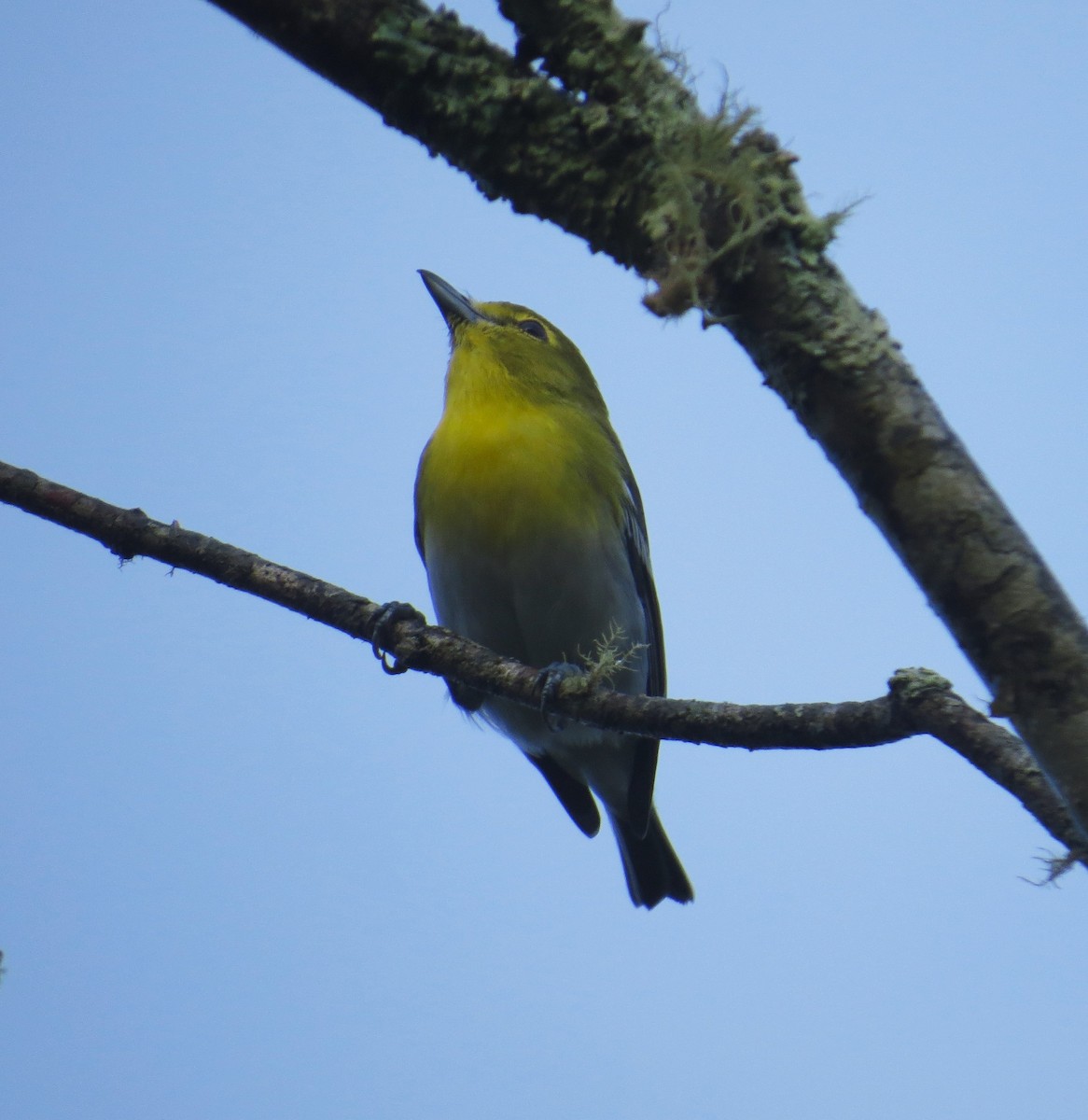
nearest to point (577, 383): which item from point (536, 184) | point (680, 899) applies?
point (680, 899)

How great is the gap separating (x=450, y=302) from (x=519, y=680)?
3.04 m

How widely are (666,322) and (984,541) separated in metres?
0.72

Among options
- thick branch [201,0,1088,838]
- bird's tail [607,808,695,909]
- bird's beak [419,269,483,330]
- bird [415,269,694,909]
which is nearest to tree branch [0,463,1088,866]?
thick branch [201,0,1088,838]

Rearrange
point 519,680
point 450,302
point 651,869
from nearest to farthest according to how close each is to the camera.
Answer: point 519,680 → point 450,302 → point 651,869

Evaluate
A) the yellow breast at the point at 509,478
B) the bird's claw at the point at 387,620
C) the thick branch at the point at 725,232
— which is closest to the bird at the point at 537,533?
the yellow breast at the point at 509,478

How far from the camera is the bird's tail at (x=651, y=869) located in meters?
6.48

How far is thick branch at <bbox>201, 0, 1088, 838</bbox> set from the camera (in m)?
1.95

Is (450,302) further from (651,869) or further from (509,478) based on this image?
(651,869)

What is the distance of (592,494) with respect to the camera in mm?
5426

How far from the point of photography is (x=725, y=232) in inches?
86.6

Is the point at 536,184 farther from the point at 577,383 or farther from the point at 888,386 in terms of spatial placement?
the point at 577,383

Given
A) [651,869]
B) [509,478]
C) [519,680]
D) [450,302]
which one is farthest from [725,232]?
[651,869]

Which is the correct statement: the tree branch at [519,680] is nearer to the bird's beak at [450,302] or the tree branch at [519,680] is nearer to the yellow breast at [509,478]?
the yellow breast at [509,478]

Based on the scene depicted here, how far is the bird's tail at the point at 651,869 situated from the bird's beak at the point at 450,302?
2885 millimetres
